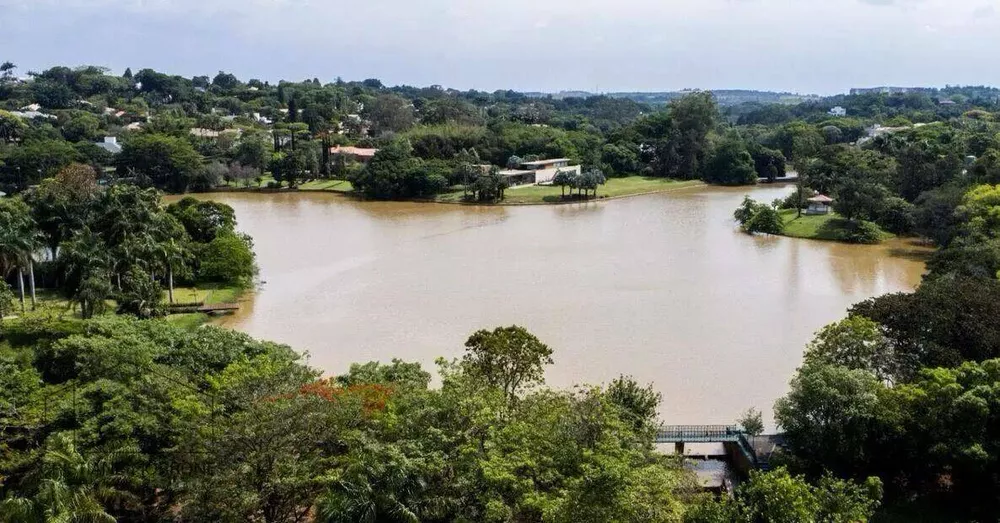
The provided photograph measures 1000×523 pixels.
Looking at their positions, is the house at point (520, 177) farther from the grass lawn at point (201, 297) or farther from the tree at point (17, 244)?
the tree at point (17, 244)

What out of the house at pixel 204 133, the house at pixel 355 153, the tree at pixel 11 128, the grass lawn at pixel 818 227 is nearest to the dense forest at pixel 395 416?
the grass lawn at pixel 818 227

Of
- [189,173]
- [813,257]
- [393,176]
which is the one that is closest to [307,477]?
[813,257]

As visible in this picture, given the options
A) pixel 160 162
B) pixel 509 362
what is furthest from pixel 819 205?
pixel 160 162

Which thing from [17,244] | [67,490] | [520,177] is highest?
[520,177]

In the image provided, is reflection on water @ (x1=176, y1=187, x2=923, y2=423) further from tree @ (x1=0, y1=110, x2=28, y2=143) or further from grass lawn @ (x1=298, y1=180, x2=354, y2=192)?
tree @ (x1=0, y1=110, x2=28, y2=143)

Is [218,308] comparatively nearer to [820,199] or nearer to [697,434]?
[697,434]
